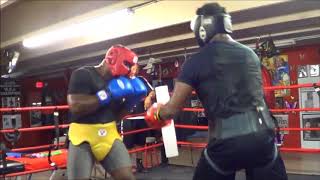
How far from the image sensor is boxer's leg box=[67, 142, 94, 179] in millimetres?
2371

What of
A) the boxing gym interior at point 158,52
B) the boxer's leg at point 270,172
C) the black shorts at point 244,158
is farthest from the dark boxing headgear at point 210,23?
the boxing gym interior at point 158,52

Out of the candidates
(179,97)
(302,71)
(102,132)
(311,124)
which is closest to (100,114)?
(102,132)

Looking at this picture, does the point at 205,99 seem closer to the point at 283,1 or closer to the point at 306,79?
the point at 283,1

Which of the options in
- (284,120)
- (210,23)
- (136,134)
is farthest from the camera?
(284,120)

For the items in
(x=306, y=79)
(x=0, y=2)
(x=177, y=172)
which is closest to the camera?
(x=0, y=2)

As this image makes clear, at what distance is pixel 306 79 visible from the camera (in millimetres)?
7684

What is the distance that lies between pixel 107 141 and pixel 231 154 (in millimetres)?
1034

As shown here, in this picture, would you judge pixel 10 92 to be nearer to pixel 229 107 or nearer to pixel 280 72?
pixel 280 72

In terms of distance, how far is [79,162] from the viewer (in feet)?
7.81

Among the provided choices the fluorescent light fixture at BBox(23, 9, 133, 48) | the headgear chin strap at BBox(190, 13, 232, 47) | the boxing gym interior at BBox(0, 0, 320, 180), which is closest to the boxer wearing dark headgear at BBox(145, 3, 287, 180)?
the headgear chin strap at BBox(190, 13, 232, 47)

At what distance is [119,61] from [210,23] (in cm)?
89

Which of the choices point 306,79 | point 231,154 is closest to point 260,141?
point 231,154

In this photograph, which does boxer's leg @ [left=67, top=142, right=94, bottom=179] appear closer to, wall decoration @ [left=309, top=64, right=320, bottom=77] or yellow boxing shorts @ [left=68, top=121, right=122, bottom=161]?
yellow boxing shorts @ [left=68, top=121, right=122, bottom=161]

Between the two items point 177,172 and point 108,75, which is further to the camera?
point 177,172
